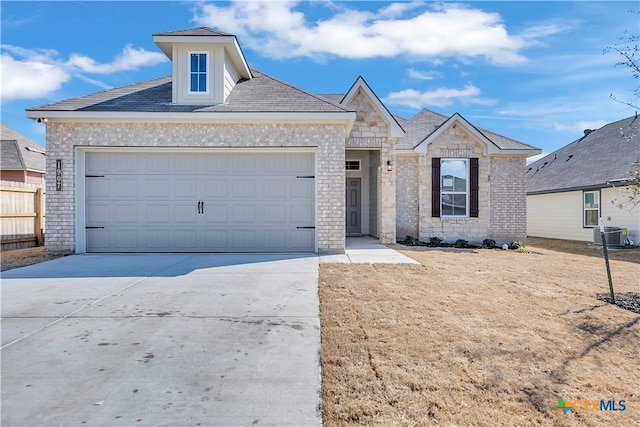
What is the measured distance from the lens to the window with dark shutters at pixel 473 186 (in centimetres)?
1328

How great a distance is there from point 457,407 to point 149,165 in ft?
29.7

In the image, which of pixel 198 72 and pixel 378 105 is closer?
pixel 198 72

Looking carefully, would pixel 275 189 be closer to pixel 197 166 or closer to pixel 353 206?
pixel 197 166

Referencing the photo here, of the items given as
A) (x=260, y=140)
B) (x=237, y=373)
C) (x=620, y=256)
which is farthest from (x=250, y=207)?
(x=620, y=256)

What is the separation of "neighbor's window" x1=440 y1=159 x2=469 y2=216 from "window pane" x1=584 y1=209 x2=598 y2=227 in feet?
23.0

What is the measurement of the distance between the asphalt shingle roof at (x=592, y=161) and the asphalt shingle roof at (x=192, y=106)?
12372 millimetres

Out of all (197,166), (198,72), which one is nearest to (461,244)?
(197,166)

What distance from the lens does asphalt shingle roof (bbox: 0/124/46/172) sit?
1872 centimetres

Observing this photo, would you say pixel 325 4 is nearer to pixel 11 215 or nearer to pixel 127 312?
pixel 127 312

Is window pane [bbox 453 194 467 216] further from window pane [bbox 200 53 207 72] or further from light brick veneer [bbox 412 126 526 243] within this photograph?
window pane [bbox 200 53 207 72]

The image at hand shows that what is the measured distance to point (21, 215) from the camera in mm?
11422

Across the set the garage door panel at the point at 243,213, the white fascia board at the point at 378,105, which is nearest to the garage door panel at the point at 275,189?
the garage door panel at the point at 243,213

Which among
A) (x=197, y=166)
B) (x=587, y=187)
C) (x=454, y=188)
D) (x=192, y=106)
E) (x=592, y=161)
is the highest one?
(x=192, y=106)

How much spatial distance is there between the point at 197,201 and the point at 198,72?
11.5 feet
